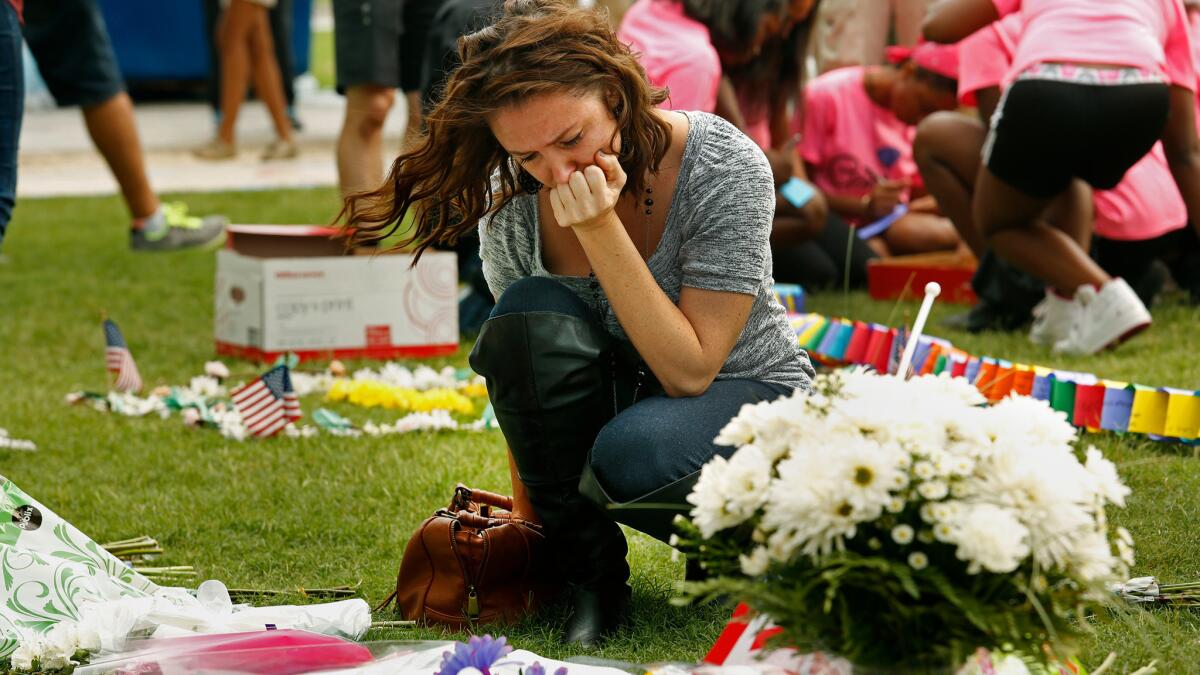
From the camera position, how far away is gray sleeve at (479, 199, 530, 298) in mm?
2654

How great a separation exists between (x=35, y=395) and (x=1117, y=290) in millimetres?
3239

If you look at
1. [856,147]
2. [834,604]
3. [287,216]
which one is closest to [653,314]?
[834,604]

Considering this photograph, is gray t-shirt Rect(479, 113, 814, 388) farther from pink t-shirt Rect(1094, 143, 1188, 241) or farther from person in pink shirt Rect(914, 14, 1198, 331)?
pink t-shirt Rect(1094, 143, 1188, 241)

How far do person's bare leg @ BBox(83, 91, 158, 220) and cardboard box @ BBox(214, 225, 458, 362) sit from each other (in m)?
1.02

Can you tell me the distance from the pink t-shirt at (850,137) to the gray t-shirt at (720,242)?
359 centimetres

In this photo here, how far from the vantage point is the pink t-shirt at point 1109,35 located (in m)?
4.22

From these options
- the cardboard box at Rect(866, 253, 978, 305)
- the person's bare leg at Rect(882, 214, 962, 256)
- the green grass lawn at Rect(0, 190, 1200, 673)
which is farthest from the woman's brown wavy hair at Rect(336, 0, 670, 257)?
the person's bare leg at Rect(882, 214, 962, 256)

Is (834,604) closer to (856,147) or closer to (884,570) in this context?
(884,570)

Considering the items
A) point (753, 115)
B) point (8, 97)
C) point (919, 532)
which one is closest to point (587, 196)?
point (919, 532)

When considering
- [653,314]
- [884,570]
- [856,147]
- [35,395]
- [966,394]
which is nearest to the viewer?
[884,570]

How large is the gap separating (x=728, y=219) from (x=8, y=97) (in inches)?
85.6

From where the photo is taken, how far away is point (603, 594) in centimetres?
251

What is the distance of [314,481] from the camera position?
11.4 ft

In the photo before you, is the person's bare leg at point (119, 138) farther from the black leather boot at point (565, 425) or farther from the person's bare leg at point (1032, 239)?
the black leather boot at point (565, 425)
